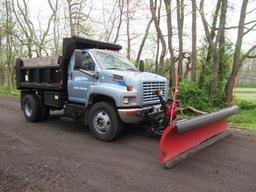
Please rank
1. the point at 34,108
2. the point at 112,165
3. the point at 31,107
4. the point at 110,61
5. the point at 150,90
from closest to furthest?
the point at 112,165
the point at 150,90
the point at 110,61
the point at 34,108
the point at 31,107

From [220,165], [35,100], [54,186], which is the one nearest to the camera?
[54,186]

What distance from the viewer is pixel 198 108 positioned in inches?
461

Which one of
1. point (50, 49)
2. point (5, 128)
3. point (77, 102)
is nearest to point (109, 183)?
point (77, 102)

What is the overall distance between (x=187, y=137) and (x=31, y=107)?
18.6 ft

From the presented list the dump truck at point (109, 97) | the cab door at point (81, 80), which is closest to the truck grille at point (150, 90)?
the dump truck at point (109, 97)

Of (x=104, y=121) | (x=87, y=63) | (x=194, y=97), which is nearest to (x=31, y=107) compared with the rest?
(x=87, y=63)

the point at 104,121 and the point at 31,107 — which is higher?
the point at 31,107

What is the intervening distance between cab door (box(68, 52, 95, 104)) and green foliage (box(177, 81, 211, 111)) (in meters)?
5.62

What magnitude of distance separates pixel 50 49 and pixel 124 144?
933 inches

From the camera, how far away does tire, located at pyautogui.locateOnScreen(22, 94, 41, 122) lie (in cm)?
900

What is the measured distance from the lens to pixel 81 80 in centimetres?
752

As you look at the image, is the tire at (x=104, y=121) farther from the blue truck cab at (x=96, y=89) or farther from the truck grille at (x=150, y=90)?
the truck grille at (x=150, y=90)

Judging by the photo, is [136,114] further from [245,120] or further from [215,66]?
[215,66]

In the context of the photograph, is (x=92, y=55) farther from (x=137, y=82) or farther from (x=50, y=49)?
(x=50, y=49)
